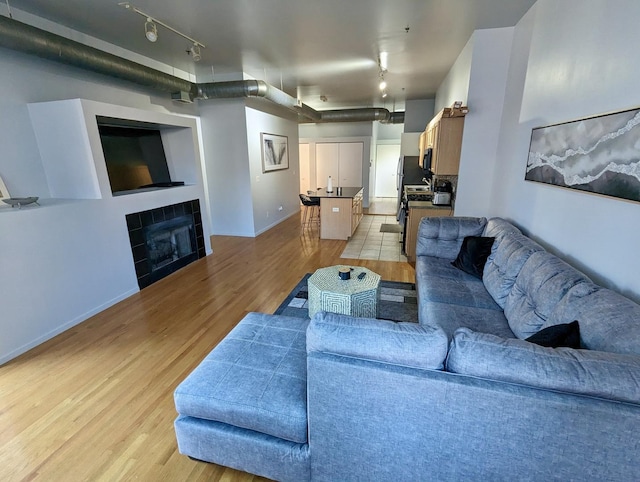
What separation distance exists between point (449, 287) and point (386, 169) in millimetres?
9313

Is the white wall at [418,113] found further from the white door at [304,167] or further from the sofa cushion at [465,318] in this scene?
the sofa cushion at [465,318]

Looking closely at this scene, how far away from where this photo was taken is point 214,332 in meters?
2.67

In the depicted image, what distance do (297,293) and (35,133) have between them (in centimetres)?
311

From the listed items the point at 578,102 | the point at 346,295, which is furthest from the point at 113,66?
the point at 578,102

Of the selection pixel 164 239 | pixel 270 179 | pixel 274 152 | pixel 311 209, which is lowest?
pixel 311 209

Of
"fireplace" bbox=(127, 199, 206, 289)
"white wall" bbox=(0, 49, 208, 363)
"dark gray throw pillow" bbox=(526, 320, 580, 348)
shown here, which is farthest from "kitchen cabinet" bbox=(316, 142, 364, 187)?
"dark gray throw pillow" bbox=(526, 320, 580, 348)

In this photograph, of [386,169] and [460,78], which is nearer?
[460,78]

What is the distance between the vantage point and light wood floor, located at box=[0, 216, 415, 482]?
153 centimetres

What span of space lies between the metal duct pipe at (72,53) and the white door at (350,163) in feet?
18.8

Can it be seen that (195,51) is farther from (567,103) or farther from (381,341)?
(381,341)

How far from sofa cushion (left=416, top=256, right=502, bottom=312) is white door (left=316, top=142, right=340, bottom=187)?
6.82 metres

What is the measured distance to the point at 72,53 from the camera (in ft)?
9.37

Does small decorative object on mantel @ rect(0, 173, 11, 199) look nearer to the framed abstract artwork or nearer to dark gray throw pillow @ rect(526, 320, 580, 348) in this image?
dark gray throw pillow @ rect(526, 320, 580, 348)

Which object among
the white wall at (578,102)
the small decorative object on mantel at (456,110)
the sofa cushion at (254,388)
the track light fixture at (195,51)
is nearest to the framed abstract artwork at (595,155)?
the white wall at (578,102)
